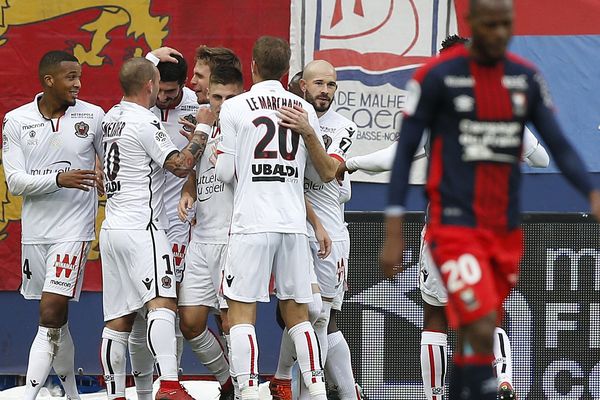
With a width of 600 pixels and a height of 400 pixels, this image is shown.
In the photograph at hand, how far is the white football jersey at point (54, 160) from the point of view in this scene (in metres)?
8.09

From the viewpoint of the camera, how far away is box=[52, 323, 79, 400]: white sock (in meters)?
8.13

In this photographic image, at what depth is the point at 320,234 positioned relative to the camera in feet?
24.3

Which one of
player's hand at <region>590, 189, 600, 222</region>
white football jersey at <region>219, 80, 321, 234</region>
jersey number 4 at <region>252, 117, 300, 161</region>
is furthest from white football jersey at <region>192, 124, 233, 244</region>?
player's hand at <region>590, 189, 600, 222</region>

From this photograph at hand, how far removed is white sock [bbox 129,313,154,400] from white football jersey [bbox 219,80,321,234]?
1.39 metres

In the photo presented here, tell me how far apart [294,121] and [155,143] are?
1.04 meters

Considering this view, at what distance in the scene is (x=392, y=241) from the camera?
4.93m

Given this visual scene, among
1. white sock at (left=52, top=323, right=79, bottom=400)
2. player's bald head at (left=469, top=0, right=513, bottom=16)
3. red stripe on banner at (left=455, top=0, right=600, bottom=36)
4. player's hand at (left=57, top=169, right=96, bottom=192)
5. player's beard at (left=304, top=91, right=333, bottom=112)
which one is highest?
red stripe on banner at (left=455, top=0, right=600, bottom=36)

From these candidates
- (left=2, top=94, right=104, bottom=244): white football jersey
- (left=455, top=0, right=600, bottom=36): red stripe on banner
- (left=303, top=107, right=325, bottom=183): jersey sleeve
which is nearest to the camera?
(left=303, top=107, right=325, bottom=183): jersey sleeve

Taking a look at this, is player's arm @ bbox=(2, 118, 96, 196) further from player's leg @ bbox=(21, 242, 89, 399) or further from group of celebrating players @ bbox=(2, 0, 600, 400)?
player's leg @ bbox=(21, 242, 89, 399)

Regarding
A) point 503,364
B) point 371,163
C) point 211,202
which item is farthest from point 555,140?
point 211,202

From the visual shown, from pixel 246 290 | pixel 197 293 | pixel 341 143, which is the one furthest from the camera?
pixel 197 293

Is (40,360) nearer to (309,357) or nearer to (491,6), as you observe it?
(309,357)

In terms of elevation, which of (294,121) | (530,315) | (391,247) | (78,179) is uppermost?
(294,121)

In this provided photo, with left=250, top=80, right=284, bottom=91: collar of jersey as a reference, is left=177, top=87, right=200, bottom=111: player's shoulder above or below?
above
